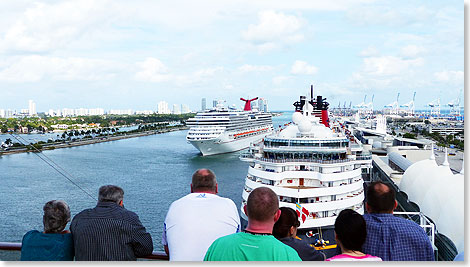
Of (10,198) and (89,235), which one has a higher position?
(89,235)

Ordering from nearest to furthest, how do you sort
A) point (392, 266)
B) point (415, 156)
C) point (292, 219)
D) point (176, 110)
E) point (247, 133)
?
point (392, 266) → point (292, 219) → point (415, 156) → point (247, 133) → point (176, 110)

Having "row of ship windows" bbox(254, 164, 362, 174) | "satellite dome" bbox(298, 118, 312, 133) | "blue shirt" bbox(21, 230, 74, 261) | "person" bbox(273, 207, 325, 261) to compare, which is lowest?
"row of ship windows" bbox(254, 164, 362, 174)

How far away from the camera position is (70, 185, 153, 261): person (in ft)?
5.53

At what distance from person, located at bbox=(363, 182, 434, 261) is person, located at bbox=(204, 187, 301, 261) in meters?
0.42

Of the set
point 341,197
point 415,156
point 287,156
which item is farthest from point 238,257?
point 415,156

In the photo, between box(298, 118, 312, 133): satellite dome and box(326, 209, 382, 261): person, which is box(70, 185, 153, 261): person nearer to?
box(326, 209, 382, 261): person

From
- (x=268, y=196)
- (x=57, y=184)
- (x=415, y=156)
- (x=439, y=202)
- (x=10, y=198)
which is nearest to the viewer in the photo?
(x=268, y=196)

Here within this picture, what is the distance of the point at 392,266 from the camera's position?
1.50 m

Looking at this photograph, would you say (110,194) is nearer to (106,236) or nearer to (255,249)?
(106,236)

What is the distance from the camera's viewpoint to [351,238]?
4.78 feet

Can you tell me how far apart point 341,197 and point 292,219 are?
738 cm

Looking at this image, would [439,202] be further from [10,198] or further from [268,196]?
[10,198]

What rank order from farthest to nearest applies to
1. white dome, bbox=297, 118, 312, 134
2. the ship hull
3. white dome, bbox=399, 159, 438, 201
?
the ship hull < white dome, bbox=297, 118, 312, 134 < white dome, bbox=399, 159, 438, 201

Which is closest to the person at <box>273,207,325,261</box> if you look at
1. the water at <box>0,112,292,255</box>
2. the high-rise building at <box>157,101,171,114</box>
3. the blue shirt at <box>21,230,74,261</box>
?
the blue shirt at <box>21,230,74,261</box>
